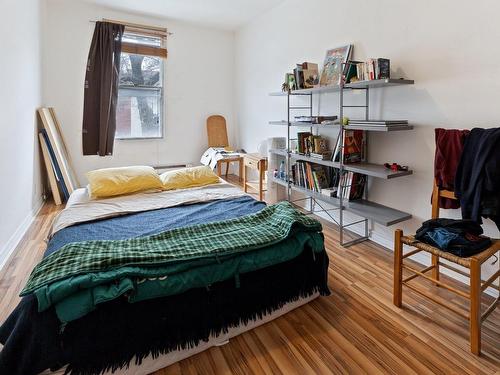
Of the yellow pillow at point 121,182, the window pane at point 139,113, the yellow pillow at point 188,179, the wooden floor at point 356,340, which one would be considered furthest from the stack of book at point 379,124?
the window pane at point 139,113

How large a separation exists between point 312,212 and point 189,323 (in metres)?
2.35

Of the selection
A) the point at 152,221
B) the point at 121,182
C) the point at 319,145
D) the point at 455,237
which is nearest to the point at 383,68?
the point at 319,145

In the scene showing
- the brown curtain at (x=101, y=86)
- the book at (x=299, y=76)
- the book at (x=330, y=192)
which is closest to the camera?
the book at (x=330, y=192)

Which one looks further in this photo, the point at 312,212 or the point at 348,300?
the point at 312,212

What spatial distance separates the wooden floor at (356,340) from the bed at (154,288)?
91mm

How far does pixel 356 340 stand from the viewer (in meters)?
1.61

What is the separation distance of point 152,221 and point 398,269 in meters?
1.59

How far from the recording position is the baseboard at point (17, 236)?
2402 millimetres

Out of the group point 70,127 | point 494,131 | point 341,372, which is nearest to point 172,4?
point 70,127

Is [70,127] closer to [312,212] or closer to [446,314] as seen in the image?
[312,212]

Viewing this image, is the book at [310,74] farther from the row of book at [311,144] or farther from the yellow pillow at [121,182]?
the yellow pillow at [121,182]

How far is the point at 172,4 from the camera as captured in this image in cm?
400

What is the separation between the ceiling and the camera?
12.8ft

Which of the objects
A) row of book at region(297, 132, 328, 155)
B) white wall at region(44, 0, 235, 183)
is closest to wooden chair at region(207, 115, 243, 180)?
white wall at region(44, 0, 235, 183)
